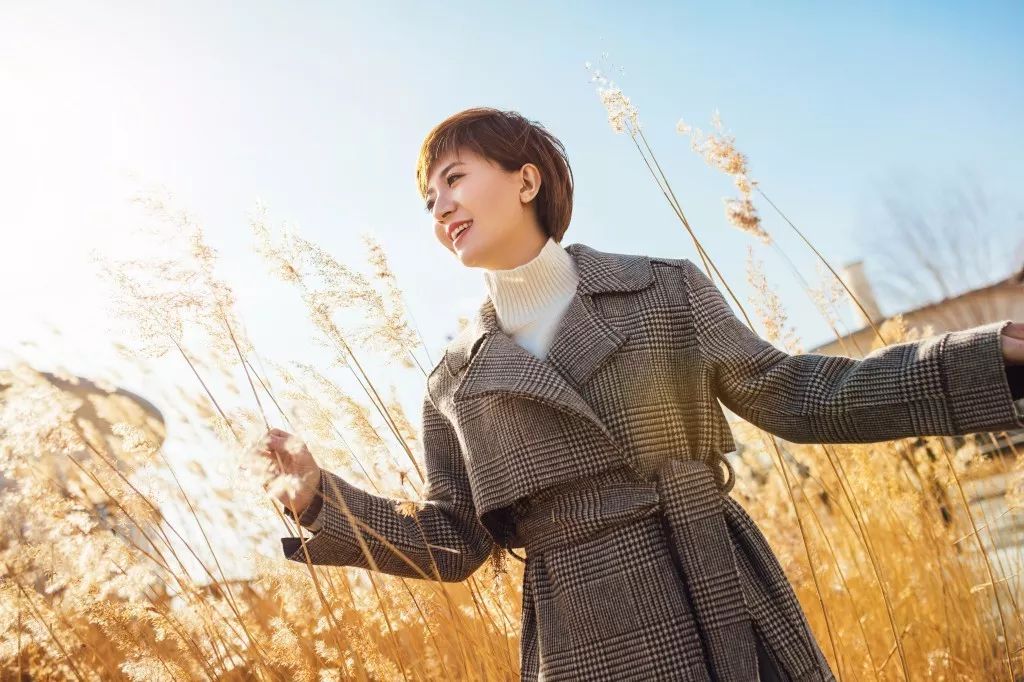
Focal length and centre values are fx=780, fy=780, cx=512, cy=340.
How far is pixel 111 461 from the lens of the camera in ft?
5.92

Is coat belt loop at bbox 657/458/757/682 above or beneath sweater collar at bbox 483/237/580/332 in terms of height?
beneath

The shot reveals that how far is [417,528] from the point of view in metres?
1.56

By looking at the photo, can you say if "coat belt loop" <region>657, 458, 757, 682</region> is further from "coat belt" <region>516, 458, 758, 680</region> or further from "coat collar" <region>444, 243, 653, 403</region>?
"coat collar" <region>444, 243, 653, 403</region>

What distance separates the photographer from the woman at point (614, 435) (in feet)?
4.08

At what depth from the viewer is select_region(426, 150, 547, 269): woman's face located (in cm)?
168

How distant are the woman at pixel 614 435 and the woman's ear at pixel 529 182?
0.08 ft

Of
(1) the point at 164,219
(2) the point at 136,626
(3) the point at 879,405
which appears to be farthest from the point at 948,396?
(2) the point at 136,626

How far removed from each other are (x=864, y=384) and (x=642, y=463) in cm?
39

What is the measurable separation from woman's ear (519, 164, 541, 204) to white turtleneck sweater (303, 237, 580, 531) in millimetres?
156

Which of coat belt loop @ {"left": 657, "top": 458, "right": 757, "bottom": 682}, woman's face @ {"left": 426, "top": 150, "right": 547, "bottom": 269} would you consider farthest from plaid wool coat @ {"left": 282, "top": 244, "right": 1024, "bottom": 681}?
woman's face @ {"left": 426, "top": 150, "right": 547, "bottom": 269}

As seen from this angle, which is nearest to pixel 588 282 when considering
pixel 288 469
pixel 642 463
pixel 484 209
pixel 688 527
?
pixel 484 209

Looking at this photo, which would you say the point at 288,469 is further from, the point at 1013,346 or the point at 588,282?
the point at 1013,346

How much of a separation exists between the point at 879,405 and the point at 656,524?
1.34 ft

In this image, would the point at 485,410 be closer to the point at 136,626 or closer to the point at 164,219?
the point at 164,219
